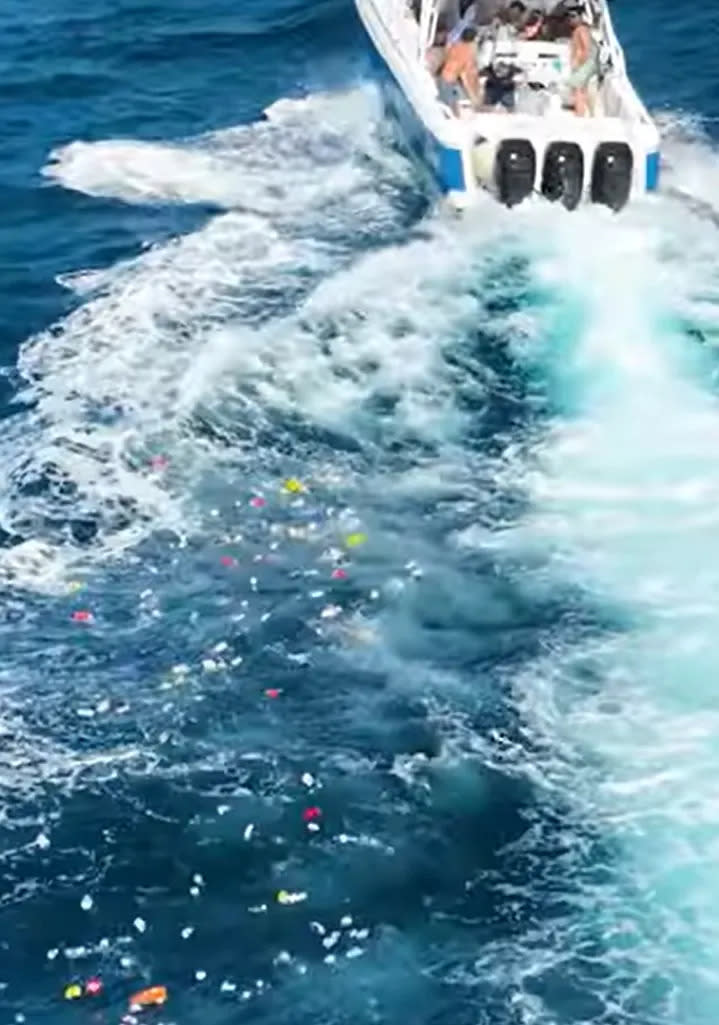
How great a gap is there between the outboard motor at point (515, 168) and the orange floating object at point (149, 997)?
1261 centimetres

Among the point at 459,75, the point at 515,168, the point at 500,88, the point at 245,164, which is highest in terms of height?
the point at 459,75

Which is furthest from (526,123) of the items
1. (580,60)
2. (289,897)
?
(289,897)

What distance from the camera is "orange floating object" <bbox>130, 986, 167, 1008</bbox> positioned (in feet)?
40.5

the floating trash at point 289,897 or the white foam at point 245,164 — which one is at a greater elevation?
the white foam at point 245,164

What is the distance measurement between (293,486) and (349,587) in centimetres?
184

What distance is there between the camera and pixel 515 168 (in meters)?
22.4

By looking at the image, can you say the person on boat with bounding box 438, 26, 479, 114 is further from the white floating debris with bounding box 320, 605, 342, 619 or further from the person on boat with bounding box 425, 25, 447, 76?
the white floating debris with bounding box 320, 605, 342, 619

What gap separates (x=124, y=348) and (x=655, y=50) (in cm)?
1162

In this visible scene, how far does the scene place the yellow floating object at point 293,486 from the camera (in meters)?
17.9

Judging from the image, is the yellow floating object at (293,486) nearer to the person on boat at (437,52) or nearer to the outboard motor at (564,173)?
the outboard motor at (564,173)

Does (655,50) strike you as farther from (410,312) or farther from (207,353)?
(207,353)

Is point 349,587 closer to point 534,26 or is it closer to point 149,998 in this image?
point 149,998

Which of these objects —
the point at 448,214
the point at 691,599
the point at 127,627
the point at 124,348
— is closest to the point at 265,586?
the point at 127,627

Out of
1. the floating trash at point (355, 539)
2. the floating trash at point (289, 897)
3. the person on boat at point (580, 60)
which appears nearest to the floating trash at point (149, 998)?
the floating trash at point (289, 897)
